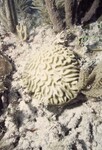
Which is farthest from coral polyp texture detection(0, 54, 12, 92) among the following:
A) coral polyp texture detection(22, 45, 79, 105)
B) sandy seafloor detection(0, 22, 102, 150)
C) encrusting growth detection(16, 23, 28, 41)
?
encrusting growth detection(16, 23, 28, 41)

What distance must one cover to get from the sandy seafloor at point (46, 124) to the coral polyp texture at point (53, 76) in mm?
174

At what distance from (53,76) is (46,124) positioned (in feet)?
2.15

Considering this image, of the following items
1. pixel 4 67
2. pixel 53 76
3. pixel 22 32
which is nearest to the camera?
pixel 53 76

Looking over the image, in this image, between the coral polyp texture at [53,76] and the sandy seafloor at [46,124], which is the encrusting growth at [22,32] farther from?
the sandy seafloor at [46,124]

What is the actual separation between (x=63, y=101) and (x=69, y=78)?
0.32m

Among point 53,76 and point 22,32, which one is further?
point 22,32

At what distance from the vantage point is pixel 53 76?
3.24 metres

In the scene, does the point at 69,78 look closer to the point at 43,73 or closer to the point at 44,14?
the point at 43,73

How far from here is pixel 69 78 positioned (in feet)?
10.5

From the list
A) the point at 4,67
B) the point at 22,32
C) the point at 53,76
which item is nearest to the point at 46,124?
the point at 53,76

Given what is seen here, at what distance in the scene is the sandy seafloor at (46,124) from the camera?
2896mm

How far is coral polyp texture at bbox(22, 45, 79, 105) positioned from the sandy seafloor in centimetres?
17

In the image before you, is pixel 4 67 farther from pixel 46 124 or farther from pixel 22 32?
pixel 46 124

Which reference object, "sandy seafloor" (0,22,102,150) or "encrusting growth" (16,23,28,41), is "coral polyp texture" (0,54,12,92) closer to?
"sandy seafloor" (0,22,102,150)
